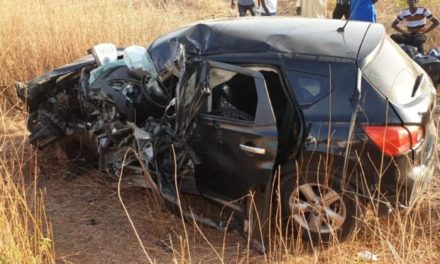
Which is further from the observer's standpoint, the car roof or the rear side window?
the car roof

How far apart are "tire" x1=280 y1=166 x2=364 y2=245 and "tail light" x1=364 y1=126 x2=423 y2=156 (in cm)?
39

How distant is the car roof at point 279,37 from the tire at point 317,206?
892 millimetres

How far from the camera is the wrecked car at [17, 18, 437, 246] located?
361 centimetres

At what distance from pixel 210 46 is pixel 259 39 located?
411mm

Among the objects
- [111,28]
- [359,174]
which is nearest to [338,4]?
[111,28]

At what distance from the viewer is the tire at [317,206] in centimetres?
372

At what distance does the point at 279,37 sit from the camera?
3971 mm

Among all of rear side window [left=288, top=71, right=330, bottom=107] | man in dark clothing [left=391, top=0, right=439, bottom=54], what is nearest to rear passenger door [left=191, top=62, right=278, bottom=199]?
rear side window [left=288, top=71, right=330, bottom=107]

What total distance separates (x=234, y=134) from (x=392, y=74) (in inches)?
48.9

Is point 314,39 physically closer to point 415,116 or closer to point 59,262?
point 415,116

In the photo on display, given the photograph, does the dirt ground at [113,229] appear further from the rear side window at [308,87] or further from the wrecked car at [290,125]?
the rear side window at [308,87]

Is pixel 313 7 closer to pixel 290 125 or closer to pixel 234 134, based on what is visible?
pixel 290 125

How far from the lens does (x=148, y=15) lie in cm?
905

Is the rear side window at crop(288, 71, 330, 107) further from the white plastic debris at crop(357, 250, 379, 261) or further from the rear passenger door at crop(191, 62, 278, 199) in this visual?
the white plastic debris at crop(357, 250, 379, 261)
